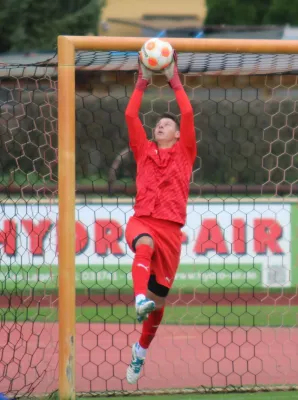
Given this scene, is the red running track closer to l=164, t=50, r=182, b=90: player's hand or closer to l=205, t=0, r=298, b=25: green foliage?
l=164, t=50, r=182, b=90: player's hand

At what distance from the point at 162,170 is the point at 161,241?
46 cm

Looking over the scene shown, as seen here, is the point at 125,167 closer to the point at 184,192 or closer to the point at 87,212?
the point at 87,212

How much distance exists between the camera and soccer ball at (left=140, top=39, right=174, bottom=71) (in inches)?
231

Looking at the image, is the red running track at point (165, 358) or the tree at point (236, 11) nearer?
the red running track at point (165, 358)

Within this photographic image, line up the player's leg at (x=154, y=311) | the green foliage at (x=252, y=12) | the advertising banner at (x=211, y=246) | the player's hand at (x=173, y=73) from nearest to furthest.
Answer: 1. the player's hand at (x=173, y=73)
2. the player's leg at (x=154, y=311)
3. the advertising banner at (x=211, y=246)
4. the green foliage at (x=252, y=12)

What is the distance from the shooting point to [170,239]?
6.30 metres

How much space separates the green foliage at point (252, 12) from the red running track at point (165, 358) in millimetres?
25018

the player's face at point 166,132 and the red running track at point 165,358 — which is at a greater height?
the player's face at point 166,132

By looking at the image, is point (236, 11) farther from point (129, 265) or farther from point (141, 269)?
point (141, 269)

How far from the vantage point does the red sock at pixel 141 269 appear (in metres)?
5.96

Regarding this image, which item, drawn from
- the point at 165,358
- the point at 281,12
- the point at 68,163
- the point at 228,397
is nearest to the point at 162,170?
the point at 68,163

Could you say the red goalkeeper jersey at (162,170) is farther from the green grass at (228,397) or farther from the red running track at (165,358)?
the red running track at (165,358)

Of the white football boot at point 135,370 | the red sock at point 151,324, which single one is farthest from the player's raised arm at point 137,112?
the white football boot at point 135,370

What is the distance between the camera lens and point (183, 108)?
20.2ft
